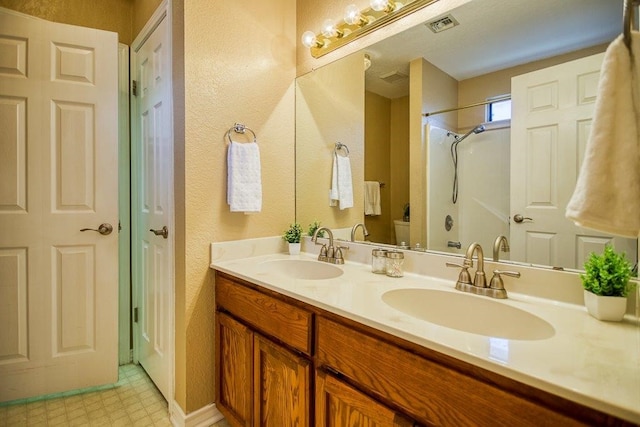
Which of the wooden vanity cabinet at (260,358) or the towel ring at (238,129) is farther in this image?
the towel ring at (238,129)

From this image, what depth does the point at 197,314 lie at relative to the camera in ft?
4.80

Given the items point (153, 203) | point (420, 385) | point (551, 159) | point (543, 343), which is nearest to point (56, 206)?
point (153, 203)

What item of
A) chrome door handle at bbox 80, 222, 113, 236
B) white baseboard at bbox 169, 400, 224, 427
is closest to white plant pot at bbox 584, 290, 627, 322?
white baseboard at bbox 169, 400, 224, 427

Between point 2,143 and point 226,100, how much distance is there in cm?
118

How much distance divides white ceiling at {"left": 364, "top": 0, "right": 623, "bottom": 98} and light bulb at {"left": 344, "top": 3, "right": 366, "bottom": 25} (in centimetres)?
17

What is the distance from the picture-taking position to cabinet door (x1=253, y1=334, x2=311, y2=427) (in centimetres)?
102

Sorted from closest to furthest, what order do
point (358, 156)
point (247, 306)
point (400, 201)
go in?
point (247, 306)
point (400, 201)
point (358, 156)

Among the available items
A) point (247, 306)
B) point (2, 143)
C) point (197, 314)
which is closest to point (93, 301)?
point (197, 314)

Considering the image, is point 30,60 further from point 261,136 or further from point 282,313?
point 282,313

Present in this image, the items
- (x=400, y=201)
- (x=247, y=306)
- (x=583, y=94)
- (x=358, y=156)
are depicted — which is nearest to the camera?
(x=583, y=94)

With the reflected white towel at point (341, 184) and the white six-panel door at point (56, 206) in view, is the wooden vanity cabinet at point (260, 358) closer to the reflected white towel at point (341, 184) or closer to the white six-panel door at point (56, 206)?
the reflected white towel at point (341, 184)

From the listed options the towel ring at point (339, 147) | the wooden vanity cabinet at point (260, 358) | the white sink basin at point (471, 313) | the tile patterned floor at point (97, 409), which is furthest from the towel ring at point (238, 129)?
the tile patterned floor at point (97, 409)

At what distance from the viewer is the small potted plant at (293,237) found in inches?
68.9

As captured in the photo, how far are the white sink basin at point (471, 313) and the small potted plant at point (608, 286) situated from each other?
145mm
